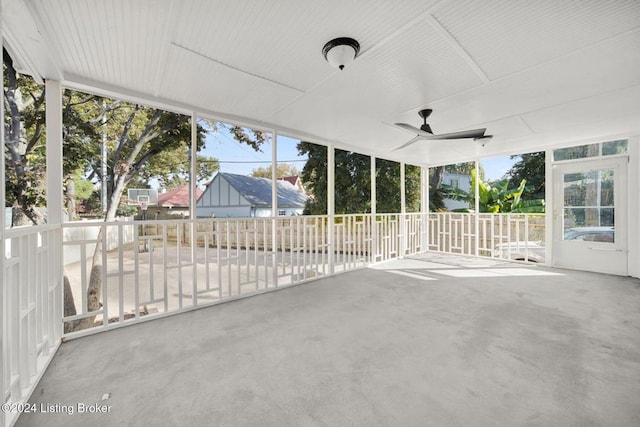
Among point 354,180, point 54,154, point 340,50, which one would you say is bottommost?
point 54,154

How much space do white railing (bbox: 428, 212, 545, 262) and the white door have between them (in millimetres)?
439

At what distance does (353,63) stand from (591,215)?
5116mm

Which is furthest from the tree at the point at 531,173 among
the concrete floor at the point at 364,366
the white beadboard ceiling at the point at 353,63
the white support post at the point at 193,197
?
the white support post at the point at 193,197

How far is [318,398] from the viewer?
158cm

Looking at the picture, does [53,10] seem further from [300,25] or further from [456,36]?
[456,36]

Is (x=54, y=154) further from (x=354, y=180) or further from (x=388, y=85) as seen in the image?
(x=354, y=180)

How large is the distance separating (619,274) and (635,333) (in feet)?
9.63

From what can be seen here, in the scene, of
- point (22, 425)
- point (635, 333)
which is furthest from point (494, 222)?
point (22, 425)

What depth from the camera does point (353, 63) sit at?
2.23m

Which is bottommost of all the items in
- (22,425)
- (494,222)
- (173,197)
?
(22,425)

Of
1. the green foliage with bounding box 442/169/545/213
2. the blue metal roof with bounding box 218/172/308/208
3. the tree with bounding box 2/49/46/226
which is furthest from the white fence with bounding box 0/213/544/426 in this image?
the blue metal roof with bounding box 218/172/308/208

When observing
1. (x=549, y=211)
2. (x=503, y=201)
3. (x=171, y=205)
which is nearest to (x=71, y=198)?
(x=171, y=205)

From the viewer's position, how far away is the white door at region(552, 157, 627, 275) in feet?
14.3

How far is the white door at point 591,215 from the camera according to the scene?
4.36 m
